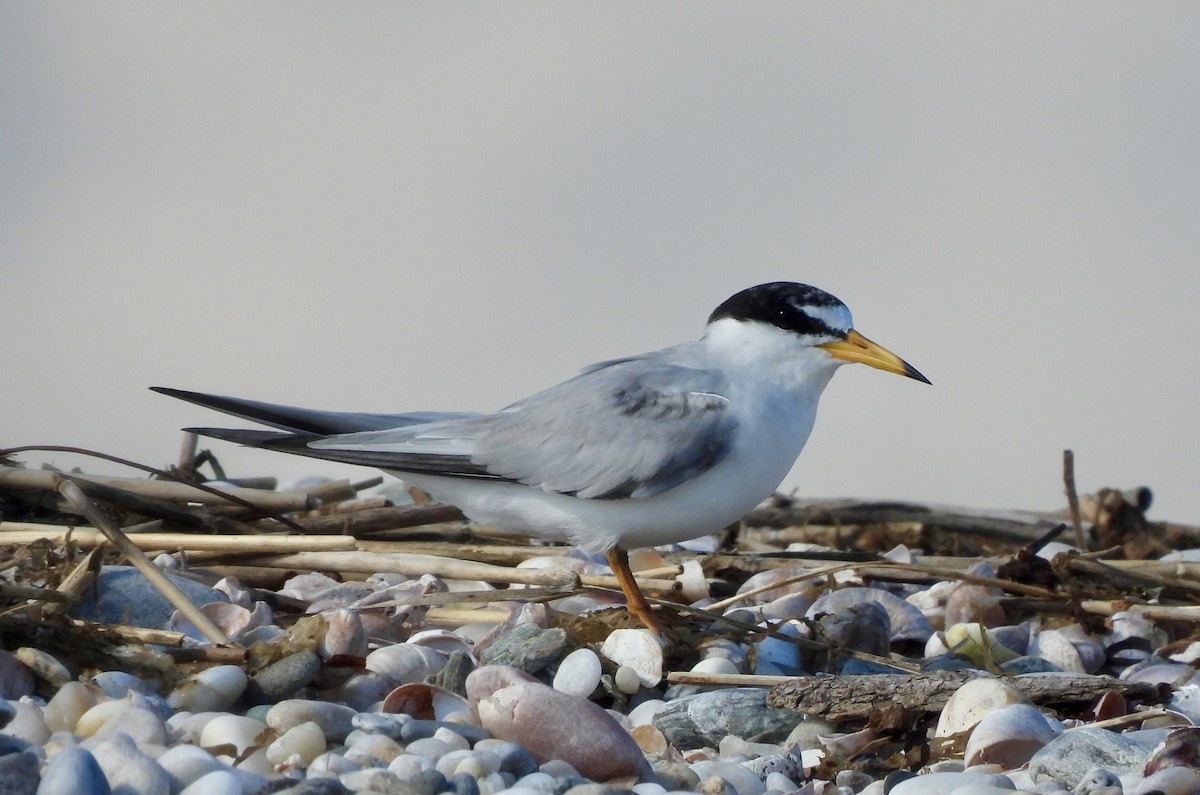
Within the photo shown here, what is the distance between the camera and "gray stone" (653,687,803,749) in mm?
3279

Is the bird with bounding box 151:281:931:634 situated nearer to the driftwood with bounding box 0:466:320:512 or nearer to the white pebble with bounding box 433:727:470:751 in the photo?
the driftwood with bounding box 0:466:320:512

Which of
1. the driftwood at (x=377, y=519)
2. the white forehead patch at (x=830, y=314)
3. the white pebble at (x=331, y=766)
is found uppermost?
the white forehead patch at (x=830, y=314)

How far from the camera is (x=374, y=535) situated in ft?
16.4

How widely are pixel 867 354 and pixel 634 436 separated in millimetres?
762

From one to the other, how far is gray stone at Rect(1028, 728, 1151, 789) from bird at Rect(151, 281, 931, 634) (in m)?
1.11

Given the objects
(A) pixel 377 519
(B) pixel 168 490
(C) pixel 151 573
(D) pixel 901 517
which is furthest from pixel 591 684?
(D) pixel 901 517

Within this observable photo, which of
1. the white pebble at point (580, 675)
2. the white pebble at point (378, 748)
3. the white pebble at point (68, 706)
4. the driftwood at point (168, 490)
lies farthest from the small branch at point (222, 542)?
the white pebble at point (378, 748)

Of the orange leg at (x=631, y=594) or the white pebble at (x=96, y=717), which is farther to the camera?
the orange leg at (x=631, y=594)

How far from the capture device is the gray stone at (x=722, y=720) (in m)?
3.28

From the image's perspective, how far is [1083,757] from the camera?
9.57 ft

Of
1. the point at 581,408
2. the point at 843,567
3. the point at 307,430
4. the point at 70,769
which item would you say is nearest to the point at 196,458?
the point at 307,430

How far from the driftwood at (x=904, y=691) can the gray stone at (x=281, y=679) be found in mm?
1047

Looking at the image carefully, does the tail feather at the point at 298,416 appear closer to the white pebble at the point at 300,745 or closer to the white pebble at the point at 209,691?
the white pebble at the point at 209,691

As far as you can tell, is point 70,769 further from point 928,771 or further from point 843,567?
point 843,567
